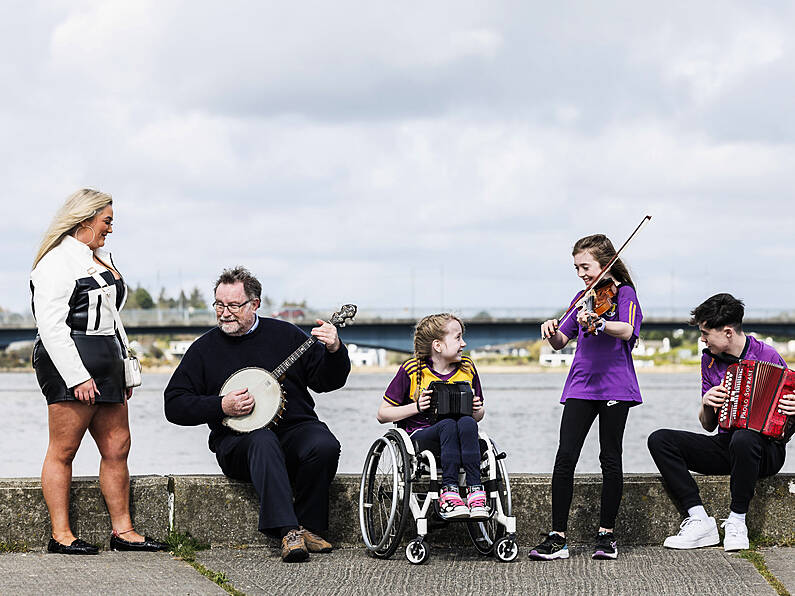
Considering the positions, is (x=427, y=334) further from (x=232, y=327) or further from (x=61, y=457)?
(x=61, y=457)

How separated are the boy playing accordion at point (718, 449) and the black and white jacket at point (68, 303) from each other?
297 centimetres

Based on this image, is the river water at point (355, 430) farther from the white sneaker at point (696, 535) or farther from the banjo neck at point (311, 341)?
the white sneaker at point (696, 535)

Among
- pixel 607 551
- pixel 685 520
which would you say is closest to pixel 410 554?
pixel 607 551

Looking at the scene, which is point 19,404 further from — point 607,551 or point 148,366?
point 607,551

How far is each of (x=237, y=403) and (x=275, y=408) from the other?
0.65 ft

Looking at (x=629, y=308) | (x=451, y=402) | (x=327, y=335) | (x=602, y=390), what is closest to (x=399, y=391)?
(x=451, y=402)

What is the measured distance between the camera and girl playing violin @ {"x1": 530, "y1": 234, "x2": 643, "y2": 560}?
5.57 meters

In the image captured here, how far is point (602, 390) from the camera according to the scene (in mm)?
5637

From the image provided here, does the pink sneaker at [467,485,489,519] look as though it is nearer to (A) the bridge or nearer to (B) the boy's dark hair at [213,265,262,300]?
(B) the boy's dark hair at [213,265,262,300]

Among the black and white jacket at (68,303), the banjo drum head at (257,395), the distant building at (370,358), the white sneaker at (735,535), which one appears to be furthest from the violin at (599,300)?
the distant building at (370,358)

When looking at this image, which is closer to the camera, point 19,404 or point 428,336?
point 428,336

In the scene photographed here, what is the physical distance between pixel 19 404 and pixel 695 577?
4350 cm

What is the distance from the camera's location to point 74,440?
543 centimetres

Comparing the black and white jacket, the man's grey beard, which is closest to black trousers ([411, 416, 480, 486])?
the man's grey beard
